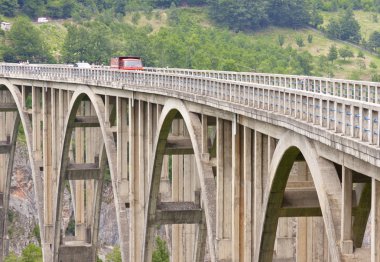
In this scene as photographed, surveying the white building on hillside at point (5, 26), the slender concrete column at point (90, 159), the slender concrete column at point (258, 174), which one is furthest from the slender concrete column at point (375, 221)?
the white building on hillside at point (5, 26)

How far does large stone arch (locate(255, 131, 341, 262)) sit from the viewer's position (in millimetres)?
28609

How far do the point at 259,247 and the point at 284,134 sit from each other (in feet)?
17.2

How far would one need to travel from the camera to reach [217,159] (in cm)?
4200

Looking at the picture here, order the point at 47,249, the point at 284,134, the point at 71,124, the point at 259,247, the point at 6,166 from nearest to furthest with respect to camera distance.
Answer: the point at 284,134 < the point at 259,247 < the point at 71,124 < the point at 47,249 < the point at 6,166

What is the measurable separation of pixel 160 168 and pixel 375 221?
2866 cm

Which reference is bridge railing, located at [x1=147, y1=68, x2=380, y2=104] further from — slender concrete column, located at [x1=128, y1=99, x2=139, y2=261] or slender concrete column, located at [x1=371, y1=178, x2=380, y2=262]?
slender concrete column, located at [x1=371, y1=178, x2=380, y2=262]

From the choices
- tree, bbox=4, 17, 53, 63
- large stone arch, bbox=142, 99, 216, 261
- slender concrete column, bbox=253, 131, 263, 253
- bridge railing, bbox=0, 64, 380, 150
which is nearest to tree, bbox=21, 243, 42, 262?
bridge railing, bbox=0, 64, 380, 150

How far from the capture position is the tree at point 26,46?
17038cm

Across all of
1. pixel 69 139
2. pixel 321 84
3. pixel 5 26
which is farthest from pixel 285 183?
pixel 5 26

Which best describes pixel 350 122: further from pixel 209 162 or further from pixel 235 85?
pixel 209 162

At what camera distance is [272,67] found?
623ft

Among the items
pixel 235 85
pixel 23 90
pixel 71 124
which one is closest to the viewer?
pixel 235 85

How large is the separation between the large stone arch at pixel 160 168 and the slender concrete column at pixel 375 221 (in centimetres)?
1700

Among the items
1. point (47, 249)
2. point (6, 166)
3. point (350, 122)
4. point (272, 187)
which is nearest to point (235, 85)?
point (272, 187)
